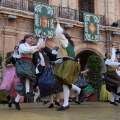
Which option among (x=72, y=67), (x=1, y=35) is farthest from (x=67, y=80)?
(x=1, y=35)

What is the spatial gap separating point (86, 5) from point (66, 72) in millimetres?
12619

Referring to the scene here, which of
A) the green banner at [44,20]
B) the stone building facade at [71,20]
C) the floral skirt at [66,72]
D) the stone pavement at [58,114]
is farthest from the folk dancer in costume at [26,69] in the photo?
the green banner at [44,20]

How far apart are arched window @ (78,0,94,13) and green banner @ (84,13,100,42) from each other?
3.07ft

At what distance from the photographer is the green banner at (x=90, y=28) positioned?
16469 mm

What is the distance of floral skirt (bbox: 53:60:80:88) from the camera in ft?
18.5

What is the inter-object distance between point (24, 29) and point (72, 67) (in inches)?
361

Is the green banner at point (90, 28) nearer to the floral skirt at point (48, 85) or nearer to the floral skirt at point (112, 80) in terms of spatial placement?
the floral skirt at point (112, 80)

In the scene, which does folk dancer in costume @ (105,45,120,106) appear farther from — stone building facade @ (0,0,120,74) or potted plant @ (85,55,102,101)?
stone building facade @ (0,0,120,74)

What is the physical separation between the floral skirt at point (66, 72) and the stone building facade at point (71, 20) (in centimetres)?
821

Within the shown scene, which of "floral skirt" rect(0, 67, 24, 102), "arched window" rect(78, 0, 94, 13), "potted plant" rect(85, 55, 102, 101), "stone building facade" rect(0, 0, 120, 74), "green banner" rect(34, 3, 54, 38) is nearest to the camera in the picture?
"floral skirt" rect(0, 67, 24, 102)

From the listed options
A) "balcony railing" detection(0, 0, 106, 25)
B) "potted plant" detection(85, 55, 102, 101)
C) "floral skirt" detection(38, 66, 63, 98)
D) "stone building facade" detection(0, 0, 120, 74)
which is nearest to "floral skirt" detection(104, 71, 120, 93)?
"floral skirt" detection(38, 66, 63, 98)

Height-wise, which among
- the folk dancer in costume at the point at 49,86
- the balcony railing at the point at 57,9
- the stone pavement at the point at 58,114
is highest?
the balcony railing at the point at 57,9

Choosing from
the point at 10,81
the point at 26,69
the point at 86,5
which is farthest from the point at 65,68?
the point at 86,5

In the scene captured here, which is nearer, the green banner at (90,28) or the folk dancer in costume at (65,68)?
the folk dancer in costume at (65,68)
